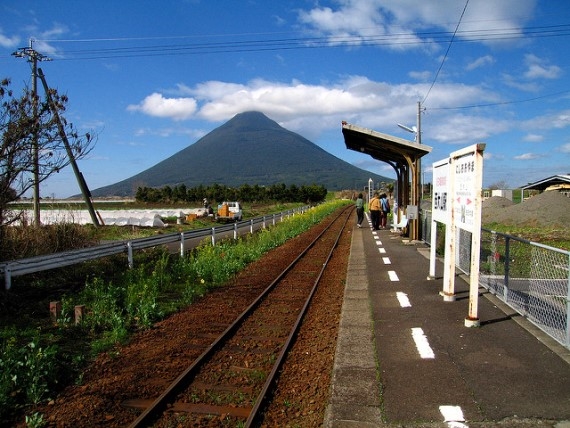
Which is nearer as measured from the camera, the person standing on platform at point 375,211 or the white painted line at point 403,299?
the white painted line at point 403,299

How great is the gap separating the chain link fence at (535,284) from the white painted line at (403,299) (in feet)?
4.49

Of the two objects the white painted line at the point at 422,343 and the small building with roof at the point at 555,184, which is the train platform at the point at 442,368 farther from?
the small building with roof at the point at 555,184

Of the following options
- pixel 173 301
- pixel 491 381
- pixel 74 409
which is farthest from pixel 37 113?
pixel 491 381

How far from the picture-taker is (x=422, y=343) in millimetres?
5152

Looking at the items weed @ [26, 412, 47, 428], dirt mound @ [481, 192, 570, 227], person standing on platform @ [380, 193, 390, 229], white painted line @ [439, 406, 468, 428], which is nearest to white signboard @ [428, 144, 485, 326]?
white painted line @ [439, 406, 468, 428]

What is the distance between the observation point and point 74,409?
3.87 meters

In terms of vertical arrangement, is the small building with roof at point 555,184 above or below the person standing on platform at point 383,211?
above

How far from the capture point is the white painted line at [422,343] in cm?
480

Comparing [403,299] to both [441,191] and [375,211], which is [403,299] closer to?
[441,191]

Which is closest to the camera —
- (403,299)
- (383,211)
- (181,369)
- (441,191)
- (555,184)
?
(181,369)

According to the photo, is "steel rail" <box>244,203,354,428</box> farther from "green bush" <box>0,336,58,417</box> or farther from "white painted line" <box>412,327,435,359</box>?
"green bush" <box>0,336,58,417</box>

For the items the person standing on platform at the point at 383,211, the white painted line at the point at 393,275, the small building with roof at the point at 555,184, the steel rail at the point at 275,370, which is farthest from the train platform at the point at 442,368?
the small building with roof at the point at 555,184

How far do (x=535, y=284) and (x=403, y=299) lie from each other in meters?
2.14

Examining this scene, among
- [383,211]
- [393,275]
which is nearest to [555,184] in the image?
[383,211]
